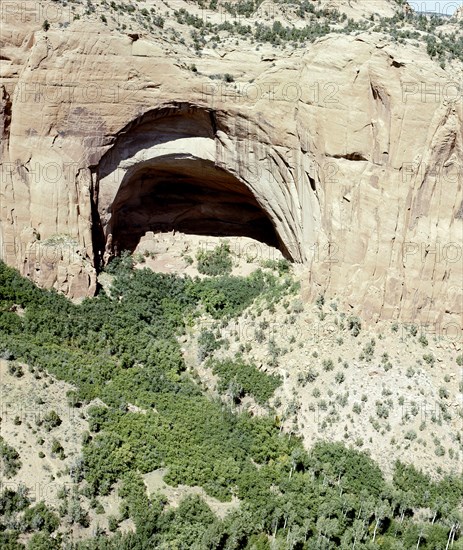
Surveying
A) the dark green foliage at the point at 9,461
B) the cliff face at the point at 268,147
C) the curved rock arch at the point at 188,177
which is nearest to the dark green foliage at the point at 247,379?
the cliff face at the point at 268,147

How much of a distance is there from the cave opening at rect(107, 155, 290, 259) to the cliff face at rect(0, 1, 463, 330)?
4.94 ft

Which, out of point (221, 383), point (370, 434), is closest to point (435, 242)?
point (370, 434)

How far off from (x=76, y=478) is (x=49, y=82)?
53.7 feet

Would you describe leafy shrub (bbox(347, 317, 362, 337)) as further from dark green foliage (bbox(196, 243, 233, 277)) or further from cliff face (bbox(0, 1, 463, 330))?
dark green foliage (bbox(196, 243, 233, 277))

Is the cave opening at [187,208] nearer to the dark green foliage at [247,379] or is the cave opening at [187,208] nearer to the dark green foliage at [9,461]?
the dark green foliage at [247,379]

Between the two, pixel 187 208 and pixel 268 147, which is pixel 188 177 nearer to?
pixel 187 208

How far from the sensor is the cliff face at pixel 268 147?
2906 centimetres

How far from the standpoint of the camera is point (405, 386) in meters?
29.0

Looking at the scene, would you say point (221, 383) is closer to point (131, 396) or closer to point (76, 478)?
point (131, 396)

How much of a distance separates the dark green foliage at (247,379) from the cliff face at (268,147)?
4602 mm

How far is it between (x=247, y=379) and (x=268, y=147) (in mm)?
10431

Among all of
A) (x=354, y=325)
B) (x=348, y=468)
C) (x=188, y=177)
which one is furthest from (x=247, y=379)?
(x=188, y=177)

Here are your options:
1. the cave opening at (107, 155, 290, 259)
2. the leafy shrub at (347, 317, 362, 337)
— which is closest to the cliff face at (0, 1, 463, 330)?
Result: the leafy shrub at (347, 317, 362, 337)

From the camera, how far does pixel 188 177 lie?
3784cm
